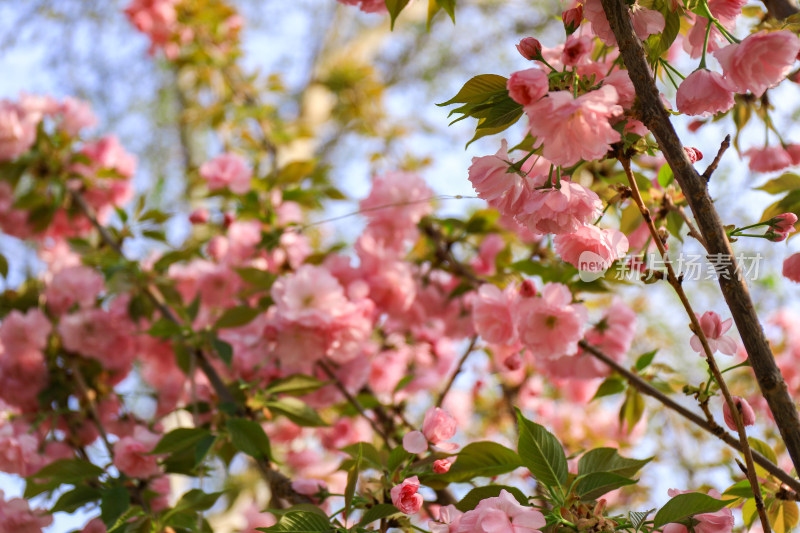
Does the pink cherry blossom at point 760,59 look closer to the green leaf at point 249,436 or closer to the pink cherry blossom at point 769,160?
the pink cherry blossom at point 769,160

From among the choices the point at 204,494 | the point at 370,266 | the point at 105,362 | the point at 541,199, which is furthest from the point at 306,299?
the point at 541,199

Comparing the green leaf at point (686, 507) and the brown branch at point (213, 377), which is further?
the brown branch at point (213, 377)

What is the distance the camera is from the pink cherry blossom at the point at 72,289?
4.64 feet

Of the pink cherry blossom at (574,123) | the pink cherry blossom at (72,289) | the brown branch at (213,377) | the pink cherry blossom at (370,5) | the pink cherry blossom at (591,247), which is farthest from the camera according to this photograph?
the pink cherry blossom at (72,289)

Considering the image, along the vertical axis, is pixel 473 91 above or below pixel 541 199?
above

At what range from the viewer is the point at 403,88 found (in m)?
3.98

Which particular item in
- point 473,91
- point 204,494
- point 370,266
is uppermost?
point 370,266

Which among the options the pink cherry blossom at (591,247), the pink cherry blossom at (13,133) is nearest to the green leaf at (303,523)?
the pink cherry blossom at (591,247)

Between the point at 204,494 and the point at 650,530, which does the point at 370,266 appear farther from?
the point at 650,530

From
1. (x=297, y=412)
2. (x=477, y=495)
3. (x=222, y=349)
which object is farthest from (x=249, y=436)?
(x=477, y=495)

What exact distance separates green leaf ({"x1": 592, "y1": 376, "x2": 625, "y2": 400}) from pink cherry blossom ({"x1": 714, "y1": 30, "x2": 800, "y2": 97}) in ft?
1.67

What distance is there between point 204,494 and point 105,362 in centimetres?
60

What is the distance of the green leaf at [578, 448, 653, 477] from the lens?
68 centimetres

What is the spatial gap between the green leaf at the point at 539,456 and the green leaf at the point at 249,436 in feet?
1.45
